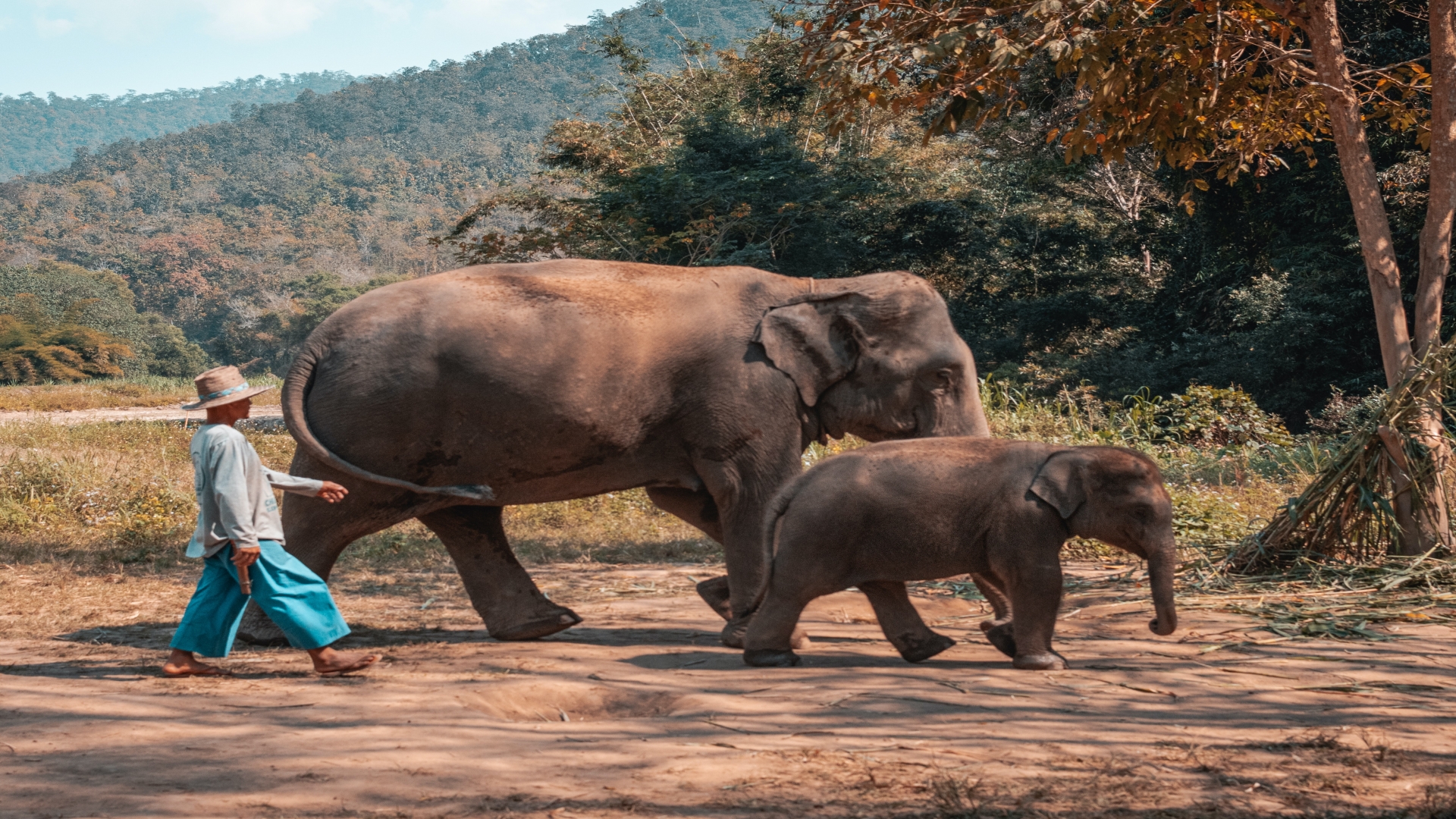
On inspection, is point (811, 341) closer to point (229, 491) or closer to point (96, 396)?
point (229, 491)

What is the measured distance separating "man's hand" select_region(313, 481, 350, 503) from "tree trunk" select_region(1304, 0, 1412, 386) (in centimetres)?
626

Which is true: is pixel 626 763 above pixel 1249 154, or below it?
below

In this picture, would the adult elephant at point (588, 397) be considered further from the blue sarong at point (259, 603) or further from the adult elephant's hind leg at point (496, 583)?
the blue sarong at point (259, 603)

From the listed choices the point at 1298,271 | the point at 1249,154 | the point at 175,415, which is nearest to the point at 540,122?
the point at 175,415

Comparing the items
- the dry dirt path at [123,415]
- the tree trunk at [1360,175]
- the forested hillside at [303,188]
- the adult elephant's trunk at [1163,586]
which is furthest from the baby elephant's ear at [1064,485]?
the forested hillside at [303,188]

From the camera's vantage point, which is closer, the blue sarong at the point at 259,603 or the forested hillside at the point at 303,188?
the blue sarong at the point at 259,603

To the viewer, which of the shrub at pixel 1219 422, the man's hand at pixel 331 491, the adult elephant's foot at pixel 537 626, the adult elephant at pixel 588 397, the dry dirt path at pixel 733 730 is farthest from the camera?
the shrub at pixel 1219 422

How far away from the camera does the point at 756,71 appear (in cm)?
3189

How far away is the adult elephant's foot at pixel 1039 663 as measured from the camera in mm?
5168

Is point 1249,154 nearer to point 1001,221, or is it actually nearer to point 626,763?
point 626,763

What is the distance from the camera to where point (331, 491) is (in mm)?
5363

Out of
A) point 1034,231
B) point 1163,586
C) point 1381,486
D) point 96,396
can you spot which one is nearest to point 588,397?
point 1163,586

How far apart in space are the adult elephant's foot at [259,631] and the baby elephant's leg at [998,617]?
3304 mm

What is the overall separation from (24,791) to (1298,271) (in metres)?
19.4
